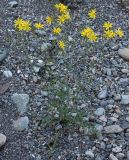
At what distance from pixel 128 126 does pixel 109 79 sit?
879 mm

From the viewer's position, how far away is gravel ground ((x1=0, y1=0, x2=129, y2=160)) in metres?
4.57

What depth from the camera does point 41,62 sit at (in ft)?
18.3

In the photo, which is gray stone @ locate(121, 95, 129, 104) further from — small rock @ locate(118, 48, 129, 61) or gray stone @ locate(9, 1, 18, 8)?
gray stone @ locate(9, 1, 18, 8)

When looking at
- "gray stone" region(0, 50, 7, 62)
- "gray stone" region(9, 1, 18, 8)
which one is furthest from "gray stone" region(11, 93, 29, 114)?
"gray stone" region(9, 1, 18, 8)

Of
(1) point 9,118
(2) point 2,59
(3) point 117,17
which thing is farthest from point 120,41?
(1) point 9,118

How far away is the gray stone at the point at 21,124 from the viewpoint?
4.70 metres

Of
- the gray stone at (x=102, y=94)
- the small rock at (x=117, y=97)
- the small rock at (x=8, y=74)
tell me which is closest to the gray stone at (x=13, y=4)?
the small rock at (x=8, y=74)

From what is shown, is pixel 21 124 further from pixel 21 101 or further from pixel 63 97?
pixel 63 97

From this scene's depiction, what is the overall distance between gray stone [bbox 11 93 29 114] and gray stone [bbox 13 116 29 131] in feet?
0.48

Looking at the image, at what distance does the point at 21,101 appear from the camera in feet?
16.3

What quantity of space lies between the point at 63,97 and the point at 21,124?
21.2 inches

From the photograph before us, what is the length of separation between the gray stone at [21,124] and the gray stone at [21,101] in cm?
15

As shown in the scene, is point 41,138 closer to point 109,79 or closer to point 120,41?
point 109,79

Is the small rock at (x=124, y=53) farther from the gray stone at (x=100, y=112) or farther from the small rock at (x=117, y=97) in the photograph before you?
the gray stone at (x=100, y=112)
